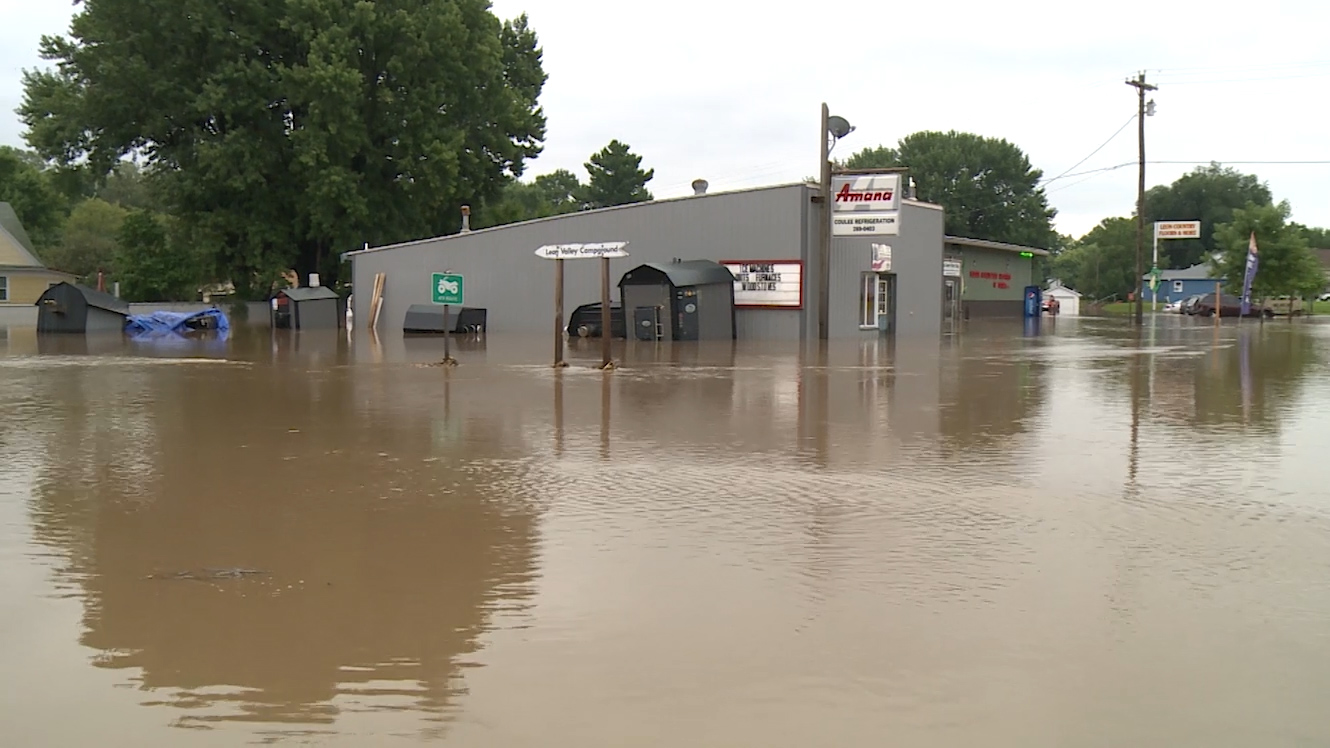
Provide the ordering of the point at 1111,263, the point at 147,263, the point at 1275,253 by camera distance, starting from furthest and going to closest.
Answer: the point at 1111,263 → the point at 1275,253 → the point at 147,263

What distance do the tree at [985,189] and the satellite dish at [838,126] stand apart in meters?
67.0

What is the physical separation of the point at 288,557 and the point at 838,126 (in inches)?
1014

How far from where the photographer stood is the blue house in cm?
9777

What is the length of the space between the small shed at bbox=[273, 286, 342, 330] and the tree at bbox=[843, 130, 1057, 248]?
209ft

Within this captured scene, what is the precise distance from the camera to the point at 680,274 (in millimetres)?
29906

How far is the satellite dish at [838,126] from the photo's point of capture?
98.5ft

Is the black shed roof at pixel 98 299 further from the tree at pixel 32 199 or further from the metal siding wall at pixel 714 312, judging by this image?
the tree at pixel 32 199

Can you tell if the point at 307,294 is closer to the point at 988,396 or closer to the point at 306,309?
the point at 306,309

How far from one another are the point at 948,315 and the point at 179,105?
31646mm

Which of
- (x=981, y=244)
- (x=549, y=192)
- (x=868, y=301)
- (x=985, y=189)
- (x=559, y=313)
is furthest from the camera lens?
(x=549, y=192)

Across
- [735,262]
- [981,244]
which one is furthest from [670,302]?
[981,244]

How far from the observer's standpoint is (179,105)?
4438 cm

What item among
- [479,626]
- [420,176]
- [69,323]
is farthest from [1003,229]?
[479,626]

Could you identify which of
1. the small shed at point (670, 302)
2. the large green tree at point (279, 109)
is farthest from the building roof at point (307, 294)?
A: the small shed at point (670, 302)
